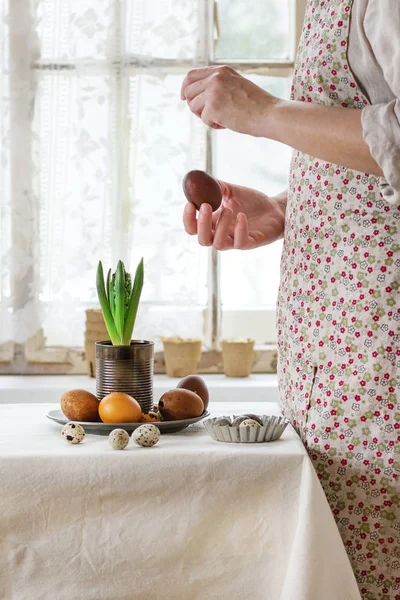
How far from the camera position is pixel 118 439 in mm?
1049

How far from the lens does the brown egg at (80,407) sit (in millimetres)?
1194

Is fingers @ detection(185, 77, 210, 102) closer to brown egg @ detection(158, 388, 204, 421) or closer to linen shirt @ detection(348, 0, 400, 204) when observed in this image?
linen shirt @ detection(348, 0, 400, 204)

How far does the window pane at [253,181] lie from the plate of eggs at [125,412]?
73.0 inches

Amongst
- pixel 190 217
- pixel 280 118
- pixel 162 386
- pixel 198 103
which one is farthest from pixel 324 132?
pixel 162 386

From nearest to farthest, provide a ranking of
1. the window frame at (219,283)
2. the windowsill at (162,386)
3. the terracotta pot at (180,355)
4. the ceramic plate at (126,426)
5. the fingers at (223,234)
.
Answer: the ceramic plate at (126,426)
the fingers at (223,234)
the windowsill at (162,386)
the terracotta pot at (180,355)
the window frame at (219,283)

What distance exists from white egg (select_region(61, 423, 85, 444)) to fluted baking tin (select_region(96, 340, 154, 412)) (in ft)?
0.54

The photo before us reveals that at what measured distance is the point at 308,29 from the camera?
118cm

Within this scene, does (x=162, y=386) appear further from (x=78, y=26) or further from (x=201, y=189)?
(x=201, y=189)

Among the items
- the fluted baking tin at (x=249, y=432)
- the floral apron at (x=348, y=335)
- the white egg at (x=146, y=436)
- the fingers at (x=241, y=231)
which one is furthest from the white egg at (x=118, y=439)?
the fingers at (x=241, y=231)

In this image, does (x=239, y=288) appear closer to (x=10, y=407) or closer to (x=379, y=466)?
(x=10, y=407)

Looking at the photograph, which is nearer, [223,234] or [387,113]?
[387,113]

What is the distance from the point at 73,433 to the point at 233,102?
1.67 ft

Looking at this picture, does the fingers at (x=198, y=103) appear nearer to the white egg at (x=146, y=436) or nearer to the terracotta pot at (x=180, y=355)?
the white egg at (x=146, y=436)

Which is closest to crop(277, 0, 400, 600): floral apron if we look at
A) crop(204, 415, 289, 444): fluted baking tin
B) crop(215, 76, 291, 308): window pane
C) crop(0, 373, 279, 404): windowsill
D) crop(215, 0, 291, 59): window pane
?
crop(204, 415, 289, 444): fluted baking tin
